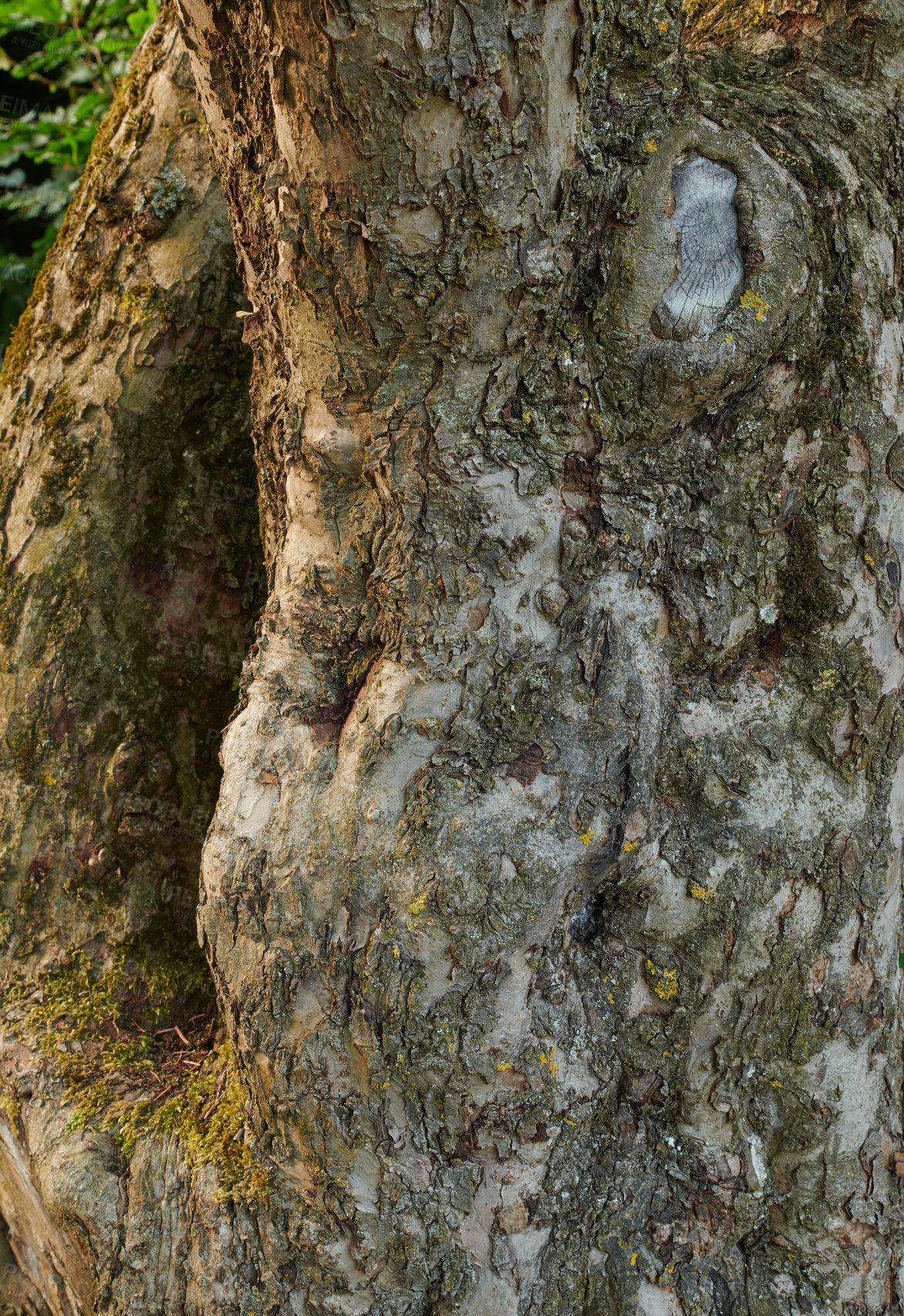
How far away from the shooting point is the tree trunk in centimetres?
135

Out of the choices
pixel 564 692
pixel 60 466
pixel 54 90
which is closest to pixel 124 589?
pixel 60 466

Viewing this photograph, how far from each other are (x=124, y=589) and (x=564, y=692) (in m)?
1.16

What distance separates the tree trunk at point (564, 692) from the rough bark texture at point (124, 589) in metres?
0.47

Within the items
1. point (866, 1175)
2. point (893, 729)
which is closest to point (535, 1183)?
point (866, 1175)

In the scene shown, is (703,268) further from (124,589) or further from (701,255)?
(124,589)

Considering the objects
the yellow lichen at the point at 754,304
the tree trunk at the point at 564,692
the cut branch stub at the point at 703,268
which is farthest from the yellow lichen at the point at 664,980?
the yellow lichen at the point at 754,304

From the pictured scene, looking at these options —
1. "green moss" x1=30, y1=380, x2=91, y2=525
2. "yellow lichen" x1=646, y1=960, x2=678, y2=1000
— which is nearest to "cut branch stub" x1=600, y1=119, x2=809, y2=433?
"yellow lichen" x1=646, y1=960, x2=678, y2=1000

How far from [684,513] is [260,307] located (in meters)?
0.80

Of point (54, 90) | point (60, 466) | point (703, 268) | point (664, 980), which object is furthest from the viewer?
point (54, 90)

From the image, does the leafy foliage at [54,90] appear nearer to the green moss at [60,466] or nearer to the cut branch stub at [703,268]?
the green moss at [60,466]

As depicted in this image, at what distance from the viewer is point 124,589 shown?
2.10m

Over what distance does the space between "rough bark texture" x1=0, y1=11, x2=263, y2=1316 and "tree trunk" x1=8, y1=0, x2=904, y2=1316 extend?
0.47 metres

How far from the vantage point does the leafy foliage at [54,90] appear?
328 centimetres

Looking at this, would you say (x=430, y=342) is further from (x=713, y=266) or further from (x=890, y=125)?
(x=890, y=125)
